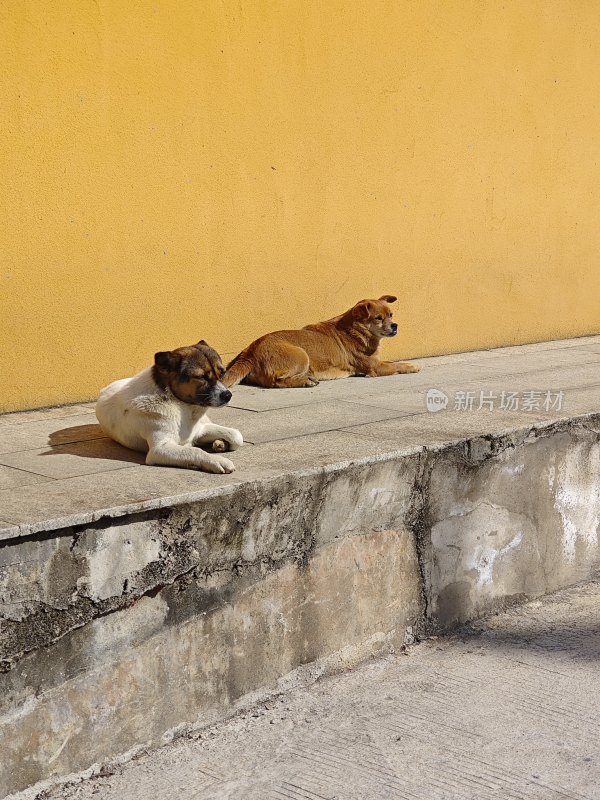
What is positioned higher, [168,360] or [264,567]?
[168,360]

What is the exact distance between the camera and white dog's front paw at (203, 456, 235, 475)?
13.6ft

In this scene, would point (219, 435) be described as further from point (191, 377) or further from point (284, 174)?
point (284, 174)

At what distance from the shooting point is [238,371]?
249 inches

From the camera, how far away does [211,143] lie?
20.6ft

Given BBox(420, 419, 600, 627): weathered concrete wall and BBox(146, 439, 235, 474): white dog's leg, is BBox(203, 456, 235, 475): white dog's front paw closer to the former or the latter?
BBox(146, 439, 235, 474): white dog's leg

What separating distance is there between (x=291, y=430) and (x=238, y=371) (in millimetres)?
1307

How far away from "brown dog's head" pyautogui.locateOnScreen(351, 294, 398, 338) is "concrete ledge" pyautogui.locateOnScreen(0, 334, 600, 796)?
1.58 m

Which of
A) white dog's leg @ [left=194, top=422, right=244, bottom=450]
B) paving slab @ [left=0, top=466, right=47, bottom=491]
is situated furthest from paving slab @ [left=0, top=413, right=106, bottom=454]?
white dog's leg @ [left=194, top=422, right=244, bottom=450]

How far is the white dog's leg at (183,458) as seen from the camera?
414 centimetres

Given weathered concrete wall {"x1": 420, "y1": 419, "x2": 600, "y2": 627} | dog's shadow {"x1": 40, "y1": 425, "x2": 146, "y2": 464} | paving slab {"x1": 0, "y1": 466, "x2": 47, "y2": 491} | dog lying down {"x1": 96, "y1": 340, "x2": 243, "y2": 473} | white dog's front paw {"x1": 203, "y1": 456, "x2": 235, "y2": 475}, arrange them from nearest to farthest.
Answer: paving slab {"x1": 0, "y1": 466, "x2": 47, "y2": 491} → white dog's front paw {"x1": 203, "y1": 456, "x2": 235, "y2": 475} → dog lying down {"x1": 96, "y1": 340, "x2": 243, "y2": 473} → dog's shadow {"x1": 40, "y1": 425, "x2": 146, "y2": 464} → weathered concrete wall {"x1": 420, "y1": 419, "x2": 600, "y2": 627}

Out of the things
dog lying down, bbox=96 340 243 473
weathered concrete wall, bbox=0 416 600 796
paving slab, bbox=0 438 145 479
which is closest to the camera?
weathered concrete wall, bbox=0 416 600 796

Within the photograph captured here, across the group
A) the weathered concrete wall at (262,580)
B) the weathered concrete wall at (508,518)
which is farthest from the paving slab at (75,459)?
the weathered concrete wall at (508,518)

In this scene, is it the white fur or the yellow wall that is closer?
the white fur

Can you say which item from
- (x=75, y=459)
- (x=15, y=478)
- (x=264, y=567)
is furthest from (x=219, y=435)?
(x=15, y=478)
